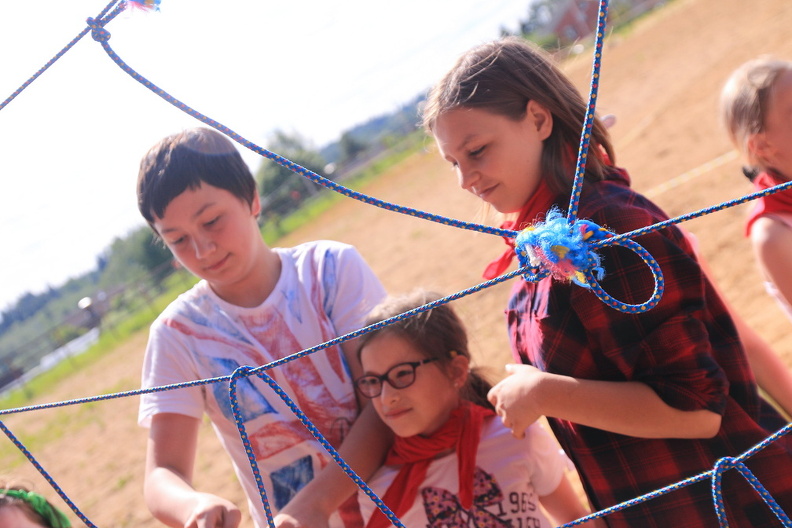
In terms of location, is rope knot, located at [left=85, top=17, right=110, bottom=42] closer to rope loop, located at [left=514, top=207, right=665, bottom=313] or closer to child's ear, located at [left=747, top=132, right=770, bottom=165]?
rope loop, located at [left=514, top=207, right=665, bottom=313]

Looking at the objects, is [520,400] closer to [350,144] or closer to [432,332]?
[432,332]

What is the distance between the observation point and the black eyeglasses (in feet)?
5.09

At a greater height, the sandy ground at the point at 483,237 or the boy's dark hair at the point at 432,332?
the boy's dark hair at the point at 432,332

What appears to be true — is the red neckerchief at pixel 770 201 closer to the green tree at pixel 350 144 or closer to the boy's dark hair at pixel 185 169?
the boy's dark hair at pixel 185 169

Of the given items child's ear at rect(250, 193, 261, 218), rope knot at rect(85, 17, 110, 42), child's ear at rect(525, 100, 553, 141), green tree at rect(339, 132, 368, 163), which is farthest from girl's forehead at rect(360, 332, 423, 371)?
green tree at rect(339, 132, 368, 163)

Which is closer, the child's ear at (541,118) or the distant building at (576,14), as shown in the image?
the child's ear at (541,118)

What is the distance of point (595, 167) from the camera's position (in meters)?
1.30

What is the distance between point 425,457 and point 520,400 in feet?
1.28

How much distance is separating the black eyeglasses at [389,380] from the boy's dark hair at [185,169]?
0.48 meters

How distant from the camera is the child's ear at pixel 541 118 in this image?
133 centimetres

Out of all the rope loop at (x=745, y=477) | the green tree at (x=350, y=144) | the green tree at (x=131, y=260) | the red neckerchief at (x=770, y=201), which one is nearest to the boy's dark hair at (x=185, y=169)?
A: the rope loop at (x=745, y=477)

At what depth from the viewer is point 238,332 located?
60.7 inches

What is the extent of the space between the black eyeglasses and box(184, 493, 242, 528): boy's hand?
1.27 feet

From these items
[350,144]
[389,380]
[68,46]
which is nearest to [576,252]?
[389,380]
